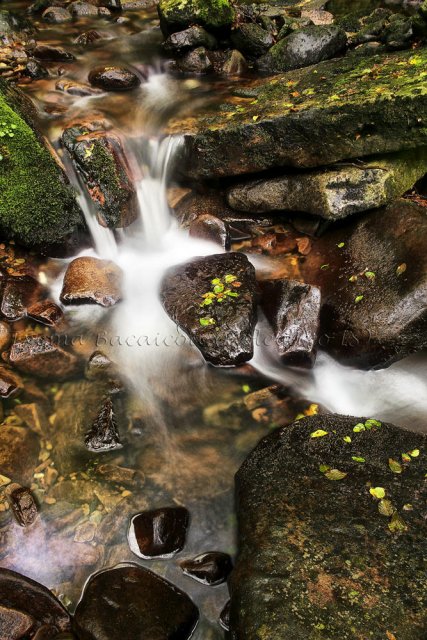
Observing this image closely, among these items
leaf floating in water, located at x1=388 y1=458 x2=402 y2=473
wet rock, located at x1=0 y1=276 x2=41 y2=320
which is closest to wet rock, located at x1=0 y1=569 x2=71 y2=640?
leaf floating in water, located at x1=388 y1=458 x2=402 y2=473

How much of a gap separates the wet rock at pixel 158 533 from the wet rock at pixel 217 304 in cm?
197

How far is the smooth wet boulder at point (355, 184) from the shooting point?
5.98m

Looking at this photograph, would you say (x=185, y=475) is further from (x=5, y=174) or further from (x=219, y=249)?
(x=5, y=174)

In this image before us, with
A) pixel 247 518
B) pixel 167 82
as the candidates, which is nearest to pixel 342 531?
Answer: pixel 247 518

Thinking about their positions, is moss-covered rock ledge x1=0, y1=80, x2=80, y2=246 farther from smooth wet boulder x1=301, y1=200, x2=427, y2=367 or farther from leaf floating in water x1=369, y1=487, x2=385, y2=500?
leaf floating in water x1=369, y1=487, x2=385, y2=500

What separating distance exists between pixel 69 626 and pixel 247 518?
150 cm

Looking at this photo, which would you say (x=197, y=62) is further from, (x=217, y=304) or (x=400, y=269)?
(x=400, y=269)

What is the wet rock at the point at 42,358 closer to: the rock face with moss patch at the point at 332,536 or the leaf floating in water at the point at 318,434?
the rock face with moss patch at the point at 332,536

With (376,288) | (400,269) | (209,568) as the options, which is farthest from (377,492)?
(400,269)

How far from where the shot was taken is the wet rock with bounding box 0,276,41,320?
19.1 feet

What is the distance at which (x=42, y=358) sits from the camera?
541cm

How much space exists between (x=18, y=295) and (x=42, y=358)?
1.14 meters

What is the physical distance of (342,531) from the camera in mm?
3061

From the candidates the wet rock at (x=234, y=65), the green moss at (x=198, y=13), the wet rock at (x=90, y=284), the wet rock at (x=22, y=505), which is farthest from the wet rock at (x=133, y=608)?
the green moss at (x=198, y=13)
